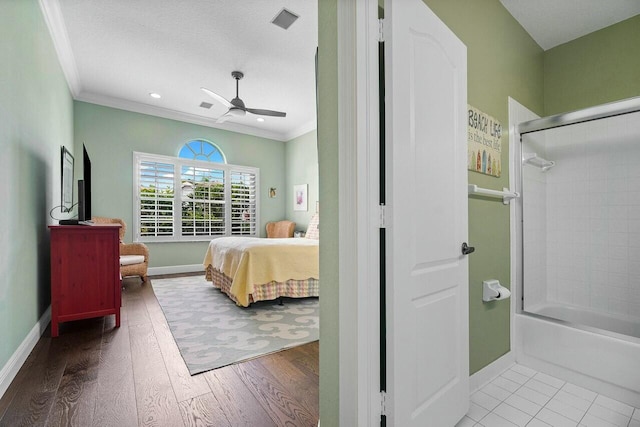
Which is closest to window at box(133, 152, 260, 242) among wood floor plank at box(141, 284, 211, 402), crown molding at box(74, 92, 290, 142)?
crown molding at box(74, 92, 290, 142)

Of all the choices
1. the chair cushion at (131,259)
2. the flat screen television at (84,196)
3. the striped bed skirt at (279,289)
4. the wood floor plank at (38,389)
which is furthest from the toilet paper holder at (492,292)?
the chair cushion at (131,259)

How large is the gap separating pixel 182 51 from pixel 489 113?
3283mm

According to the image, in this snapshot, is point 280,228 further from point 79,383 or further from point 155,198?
point 79,383

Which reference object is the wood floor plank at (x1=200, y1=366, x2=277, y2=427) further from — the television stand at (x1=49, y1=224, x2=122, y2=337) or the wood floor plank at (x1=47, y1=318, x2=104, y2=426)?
the television stand at (x1=49, y1=224, x2=122, y2=337)

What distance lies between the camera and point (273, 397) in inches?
63.7

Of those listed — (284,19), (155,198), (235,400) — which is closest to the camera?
(235,400)

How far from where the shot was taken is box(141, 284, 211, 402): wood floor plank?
1.67 meters

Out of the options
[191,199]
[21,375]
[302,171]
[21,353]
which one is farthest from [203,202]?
[21,375]

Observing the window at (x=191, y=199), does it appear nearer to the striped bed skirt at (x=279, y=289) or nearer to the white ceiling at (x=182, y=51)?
the white ceiling at (x=182, y=51)

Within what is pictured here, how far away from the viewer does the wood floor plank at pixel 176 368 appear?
1665 mm

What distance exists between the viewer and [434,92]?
4.50ft

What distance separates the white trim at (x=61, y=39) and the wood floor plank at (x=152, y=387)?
299 centimetres

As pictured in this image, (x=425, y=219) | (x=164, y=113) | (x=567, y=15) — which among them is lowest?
(x=425, y=219)

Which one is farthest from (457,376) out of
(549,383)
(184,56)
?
(184,56)
